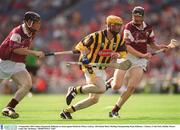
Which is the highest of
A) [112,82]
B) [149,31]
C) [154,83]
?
[149,31]

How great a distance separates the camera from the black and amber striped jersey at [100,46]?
45.5 ft

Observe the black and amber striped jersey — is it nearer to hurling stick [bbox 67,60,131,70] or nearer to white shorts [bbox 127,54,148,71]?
hurling stick [bbox 67,60,131,70]

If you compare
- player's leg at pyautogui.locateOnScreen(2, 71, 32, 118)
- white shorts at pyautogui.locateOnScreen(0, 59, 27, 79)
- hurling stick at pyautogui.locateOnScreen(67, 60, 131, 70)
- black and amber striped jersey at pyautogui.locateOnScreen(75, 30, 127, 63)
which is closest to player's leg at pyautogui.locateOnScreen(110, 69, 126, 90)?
hurling stick at pyautogui.locateOnScreen(67, 60, 131, 70)

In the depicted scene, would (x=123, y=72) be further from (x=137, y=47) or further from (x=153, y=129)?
(x=153, y=129)

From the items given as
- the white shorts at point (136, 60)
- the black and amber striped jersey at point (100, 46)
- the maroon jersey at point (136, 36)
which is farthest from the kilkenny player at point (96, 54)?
the white shorts at point (136, 60)

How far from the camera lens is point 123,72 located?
15172mm

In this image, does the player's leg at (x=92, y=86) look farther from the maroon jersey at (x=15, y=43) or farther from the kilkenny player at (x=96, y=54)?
the maroon jersey at (x=15, y=43)

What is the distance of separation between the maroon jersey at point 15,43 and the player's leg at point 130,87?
2172 millimetres

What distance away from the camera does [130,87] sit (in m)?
14.9

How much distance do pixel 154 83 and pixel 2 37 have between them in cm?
737

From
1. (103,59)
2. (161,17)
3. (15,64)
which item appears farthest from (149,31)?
(161,17)

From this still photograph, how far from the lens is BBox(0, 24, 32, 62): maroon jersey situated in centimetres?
1386

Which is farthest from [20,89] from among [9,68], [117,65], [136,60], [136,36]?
[136,36]

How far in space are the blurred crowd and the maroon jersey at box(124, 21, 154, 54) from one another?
11.6 metres
